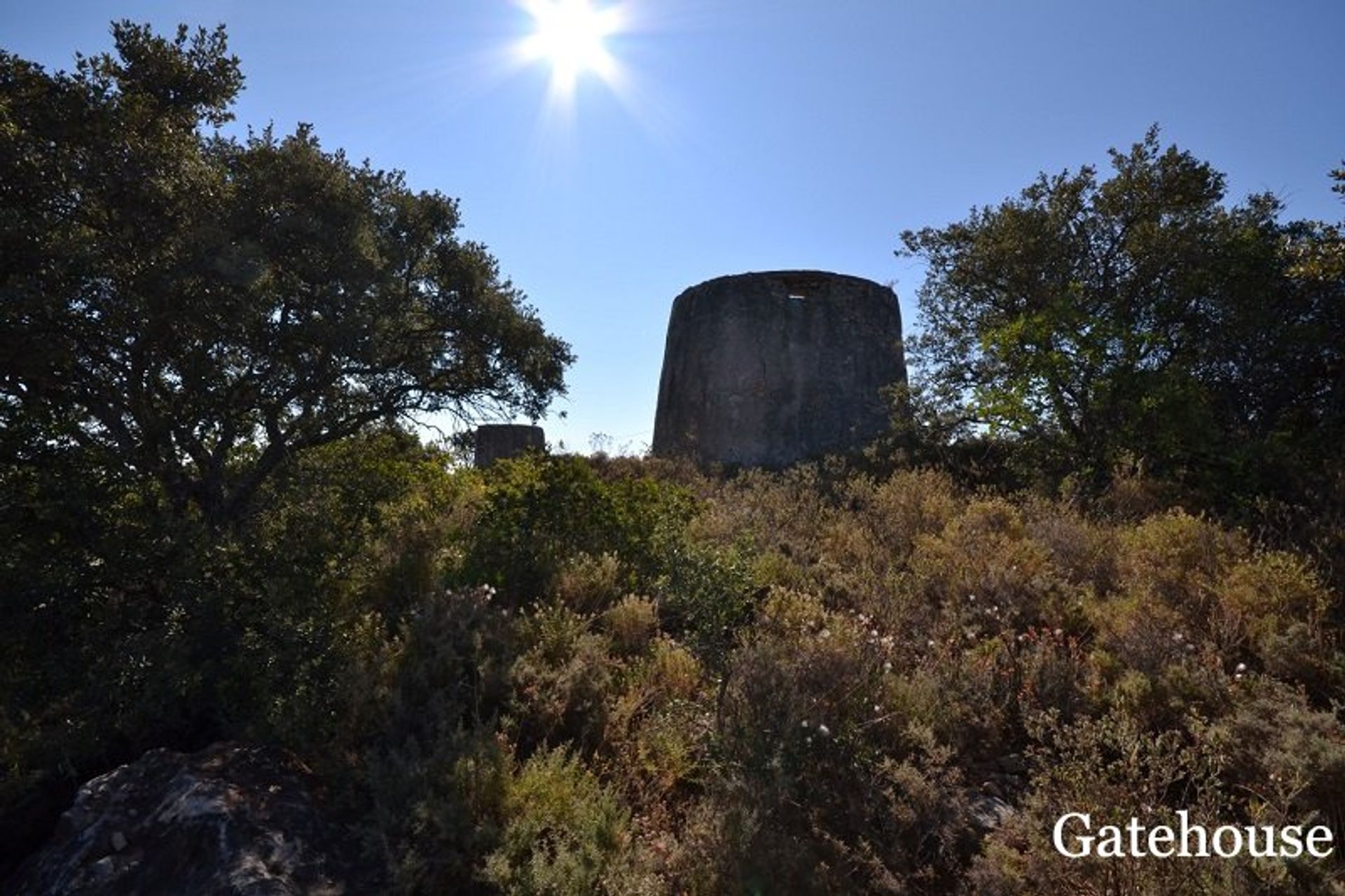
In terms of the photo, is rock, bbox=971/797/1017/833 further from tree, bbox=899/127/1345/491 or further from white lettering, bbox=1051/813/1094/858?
tree, bbox=899/127/1345/491

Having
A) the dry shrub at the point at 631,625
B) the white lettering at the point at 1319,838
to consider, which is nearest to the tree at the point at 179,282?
the dry shrub at the point at 631,625

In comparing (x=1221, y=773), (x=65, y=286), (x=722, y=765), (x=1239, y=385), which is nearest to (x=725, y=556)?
(x=722, y=765)

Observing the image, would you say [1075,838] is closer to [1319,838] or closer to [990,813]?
[990,813]

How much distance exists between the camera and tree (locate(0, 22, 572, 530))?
4902mm

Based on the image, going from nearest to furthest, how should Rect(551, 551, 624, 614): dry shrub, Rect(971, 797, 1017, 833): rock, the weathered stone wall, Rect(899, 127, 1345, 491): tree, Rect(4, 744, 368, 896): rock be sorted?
1. Rect(4, 744, 368, 896): rock
2. Rect(971, 797, 1017, 833): rock
3. Rect(551, 551, 624, 614): dry shrub
4. Rect(899, 127, 1345, 491): tree
5. the weathered stone wall

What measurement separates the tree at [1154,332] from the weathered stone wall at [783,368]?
205 centimetres

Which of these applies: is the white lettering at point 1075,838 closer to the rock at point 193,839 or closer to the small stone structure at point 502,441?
the rock at point 193,839

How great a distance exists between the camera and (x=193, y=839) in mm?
3100

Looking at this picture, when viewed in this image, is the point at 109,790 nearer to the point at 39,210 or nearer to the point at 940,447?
the point at 39,210

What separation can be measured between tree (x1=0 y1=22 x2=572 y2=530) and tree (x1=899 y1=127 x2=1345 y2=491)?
7293mm

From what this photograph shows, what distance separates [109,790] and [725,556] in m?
3.83

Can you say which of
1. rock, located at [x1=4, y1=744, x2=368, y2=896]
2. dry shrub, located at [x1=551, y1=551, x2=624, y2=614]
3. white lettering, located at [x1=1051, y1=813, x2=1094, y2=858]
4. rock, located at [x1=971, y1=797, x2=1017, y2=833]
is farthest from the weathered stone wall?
rock, located at [x1=4, y1=744, x2=368, y2=896]

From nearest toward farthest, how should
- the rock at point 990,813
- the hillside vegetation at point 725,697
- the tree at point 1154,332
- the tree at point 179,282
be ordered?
the hillside vegetation at point 725,697 → the rock at point 990,813 → the tree at point 179,282 → the tree at point 1154,332

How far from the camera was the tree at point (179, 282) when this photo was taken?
193 inches
